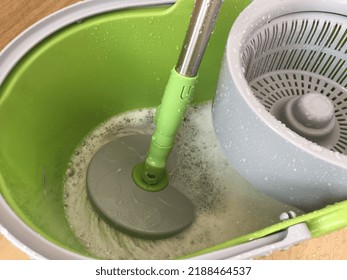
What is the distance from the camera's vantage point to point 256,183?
0.91 m

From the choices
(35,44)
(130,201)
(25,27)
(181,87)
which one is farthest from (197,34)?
(25,27)

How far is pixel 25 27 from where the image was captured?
1.23m

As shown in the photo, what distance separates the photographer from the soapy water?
1089 millimetres

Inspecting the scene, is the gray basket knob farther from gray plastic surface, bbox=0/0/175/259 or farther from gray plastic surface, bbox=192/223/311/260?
gray plastic surface, bbox=0/0/175/259

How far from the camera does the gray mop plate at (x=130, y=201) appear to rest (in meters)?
1.08

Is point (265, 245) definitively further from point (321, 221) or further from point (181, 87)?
point (181, 87)

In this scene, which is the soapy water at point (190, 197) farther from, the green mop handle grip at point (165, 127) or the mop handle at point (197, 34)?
the mop handle at point (197, 34)

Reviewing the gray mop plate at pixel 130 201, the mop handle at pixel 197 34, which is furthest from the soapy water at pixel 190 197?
the mop handle at pixel 197 34

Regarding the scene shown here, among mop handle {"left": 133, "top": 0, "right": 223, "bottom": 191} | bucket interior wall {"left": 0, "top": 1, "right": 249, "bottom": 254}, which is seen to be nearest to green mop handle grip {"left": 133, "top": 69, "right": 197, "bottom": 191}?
→ mop handle {"left": 133, "top": 0, "right": 223, "bottom": 191}

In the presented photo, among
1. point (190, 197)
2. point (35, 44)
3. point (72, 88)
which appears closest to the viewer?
point (35, 44)

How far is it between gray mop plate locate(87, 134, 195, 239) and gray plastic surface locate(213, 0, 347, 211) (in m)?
0.26

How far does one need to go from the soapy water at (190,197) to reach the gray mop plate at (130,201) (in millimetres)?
32

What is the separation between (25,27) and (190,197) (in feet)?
2.19

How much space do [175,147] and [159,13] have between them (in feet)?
1.28
